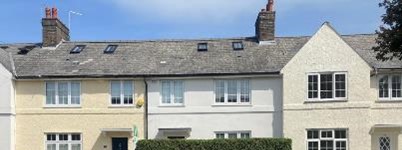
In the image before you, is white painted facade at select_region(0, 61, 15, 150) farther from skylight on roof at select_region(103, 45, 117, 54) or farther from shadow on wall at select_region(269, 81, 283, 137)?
shadow on wall at select_region(269, 81, 283, 137)

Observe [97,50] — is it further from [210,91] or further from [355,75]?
[355,75]

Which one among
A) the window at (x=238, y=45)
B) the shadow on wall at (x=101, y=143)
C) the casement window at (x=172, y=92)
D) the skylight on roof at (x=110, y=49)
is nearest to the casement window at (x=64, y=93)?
the shadow on wall at (x=101, y=143)

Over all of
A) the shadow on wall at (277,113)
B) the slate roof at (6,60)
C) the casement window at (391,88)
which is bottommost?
the shadow on wall at (277,113)

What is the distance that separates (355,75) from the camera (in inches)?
1167

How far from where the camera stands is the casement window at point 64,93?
1254 inches

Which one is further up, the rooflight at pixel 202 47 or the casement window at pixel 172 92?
the rooflight at pixel 202 47

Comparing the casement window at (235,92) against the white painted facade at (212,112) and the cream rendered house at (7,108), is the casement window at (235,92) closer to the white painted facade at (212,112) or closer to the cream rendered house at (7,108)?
the white painted facade at (212,112)

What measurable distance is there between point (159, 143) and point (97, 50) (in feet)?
26.4

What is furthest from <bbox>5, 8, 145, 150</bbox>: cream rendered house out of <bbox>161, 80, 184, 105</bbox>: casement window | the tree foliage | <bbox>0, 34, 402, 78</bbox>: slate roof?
the tree foliage

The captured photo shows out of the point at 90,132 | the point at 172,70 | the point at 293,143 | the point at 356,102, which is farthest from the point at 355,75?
the point at 90,132

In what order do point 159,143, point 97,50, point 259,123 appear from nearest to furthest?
point 159,143
point 259,123
point 97,50

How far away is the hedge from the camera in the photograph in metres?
28.5

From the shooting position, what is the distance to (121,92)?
104ft

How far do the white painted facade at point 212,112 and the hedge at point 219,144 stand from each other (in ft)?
7.46
